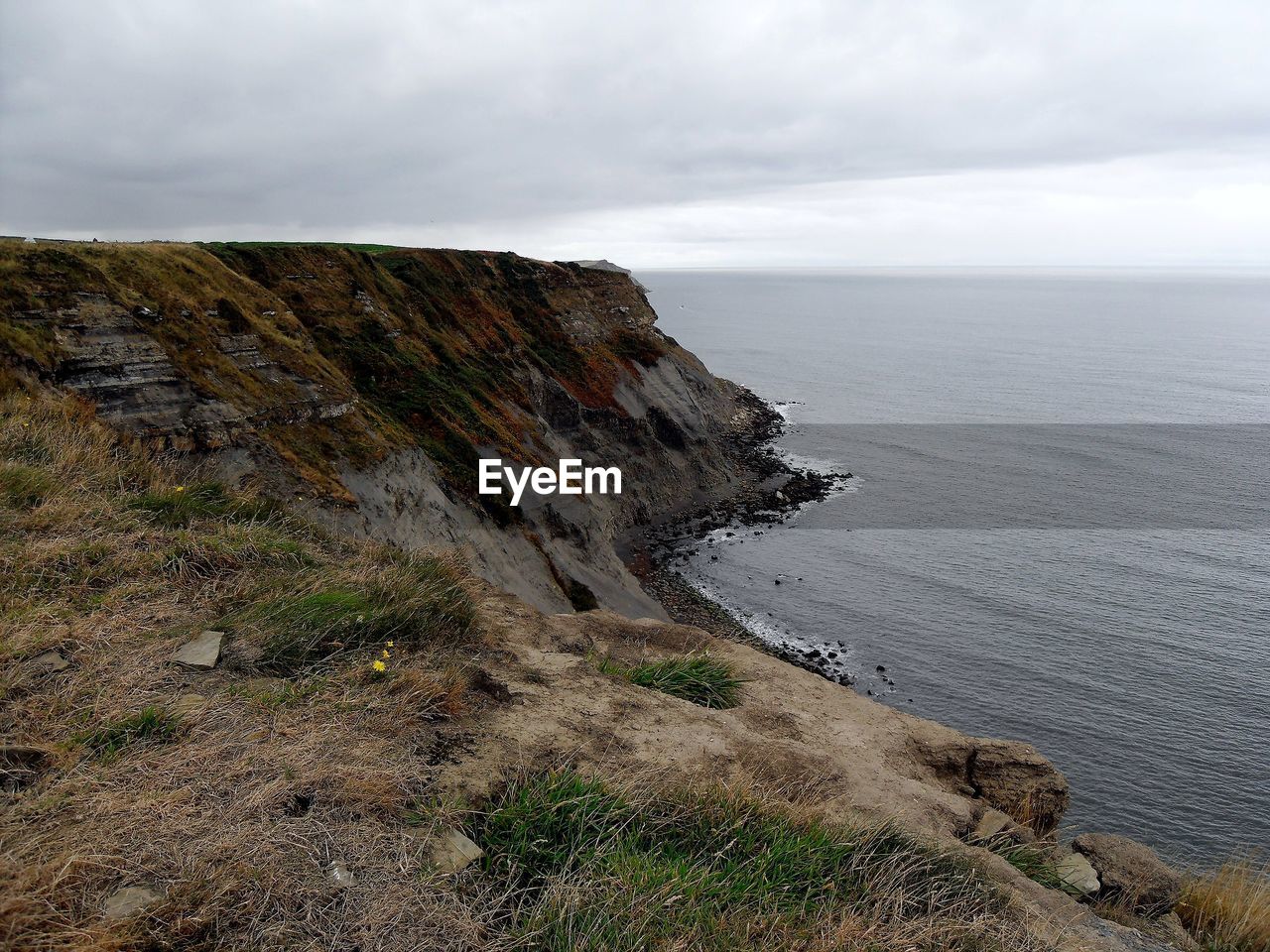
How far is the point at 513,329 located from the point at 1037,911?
4533 cm

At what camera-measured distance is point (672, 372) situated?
5994 cm

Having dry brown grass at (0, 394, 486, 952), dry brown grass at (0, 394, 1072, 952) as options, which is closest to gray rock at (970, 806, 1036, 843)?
dry brown grass at (0, 394, 1072, 952)

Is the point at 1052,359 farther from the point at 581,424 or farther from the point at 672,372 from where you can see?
Answer: the point at 581,424

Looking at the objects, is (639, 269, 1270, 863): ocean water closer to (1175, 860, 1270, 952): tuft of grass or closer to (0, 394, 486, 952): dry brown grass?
(1175, 860, 1270, 952): tuft of grass

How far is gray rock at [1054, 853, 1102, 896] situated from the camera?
770 centimetres

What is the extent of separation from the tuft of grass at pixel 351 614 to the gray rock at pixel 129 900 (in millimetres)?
2902

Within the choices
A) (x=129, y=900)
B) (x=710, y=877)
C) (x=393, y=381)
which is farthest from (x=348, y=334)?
(x=710, y=877)

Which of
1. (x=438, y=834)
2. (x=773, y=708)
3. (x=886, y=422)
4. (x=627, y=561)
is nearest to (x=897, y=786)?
(x=773, y=708)

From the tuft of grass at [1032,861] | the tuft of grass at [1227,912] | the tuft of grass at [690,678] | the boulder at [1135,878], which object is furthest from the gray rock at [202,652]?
the tuft of grass at [1227,912]

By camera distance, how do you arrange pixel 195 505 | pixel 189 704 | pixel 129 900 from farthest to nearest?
pixel 195 505
pixel 189 704
pixel 129 900

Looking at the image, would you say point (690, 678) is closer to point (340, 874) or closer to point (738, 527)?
point (340, 874)

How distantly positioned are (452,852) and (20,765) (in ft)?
9.53

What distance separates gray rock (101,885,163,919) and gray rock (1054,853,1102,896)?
27.0ft

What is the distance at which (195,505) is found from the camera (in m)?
10.2
